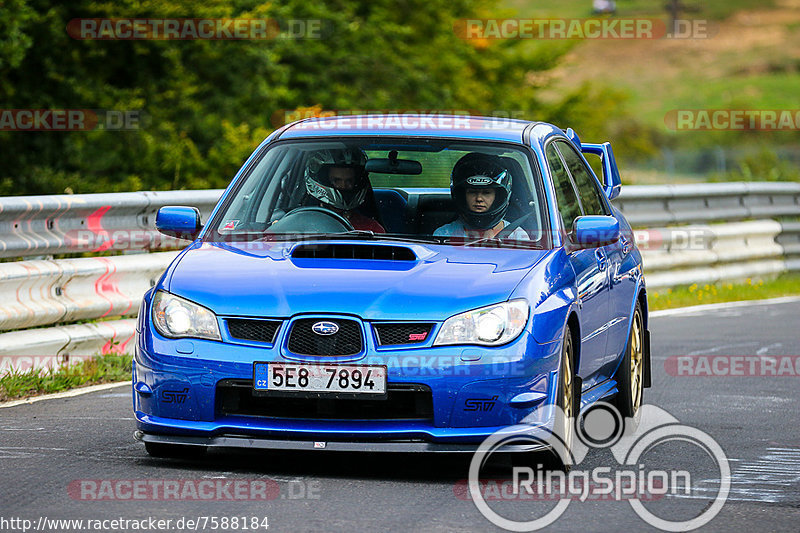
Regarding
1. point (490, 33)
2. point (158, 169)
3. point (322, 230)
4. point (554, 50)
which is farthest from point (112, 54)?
point (554, 50)

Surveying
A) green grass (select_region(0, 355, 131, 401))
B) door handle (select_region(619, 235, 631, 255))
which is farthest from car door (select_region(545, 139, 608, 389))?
green grass (select_region(0, 355, 131, 401))

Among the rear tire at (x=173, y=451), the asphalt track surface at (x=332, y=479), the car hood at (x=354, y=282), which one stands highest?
the car hood at (x=354, y=282)

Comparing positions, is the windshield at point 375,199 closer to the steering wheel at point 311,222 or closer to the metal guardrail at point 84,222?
the steering wheel at point 311,222

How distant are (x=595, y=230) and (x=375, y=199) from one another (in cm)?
142

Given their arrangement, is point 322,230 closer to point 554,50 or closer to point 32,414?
point 32,414

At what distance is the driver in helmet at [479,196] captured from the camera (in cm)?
755

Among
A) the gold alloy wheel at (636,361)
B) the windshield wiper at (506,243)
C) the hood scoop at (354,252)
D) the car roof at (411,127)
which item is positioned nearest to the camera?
the hood scoop at (354,252)

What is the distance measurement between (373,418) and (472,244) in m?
1.23

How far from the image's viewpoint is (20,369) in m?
9.02

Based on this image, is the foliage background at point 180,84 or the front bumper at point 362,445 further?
the foliage background at point 180,84

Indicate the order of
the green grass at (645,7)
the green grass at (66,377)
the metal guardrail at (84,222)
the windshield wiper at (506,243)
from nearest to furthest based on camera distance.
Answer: the windshield wiper at (506,243) < the green grass at (66,377) < the metal guardrail at (84,222) < the green grass at (645,7)

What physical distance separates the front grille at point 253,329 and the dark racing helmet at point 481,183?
5.35 ft

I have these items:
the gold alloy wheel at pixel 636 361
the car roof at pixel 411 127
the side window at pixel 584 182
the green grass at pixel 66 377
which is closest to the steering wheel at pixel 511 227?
the car roof at pixel 411 127

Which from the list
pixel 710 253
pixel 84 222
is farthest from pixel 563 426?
pixel 710 253
